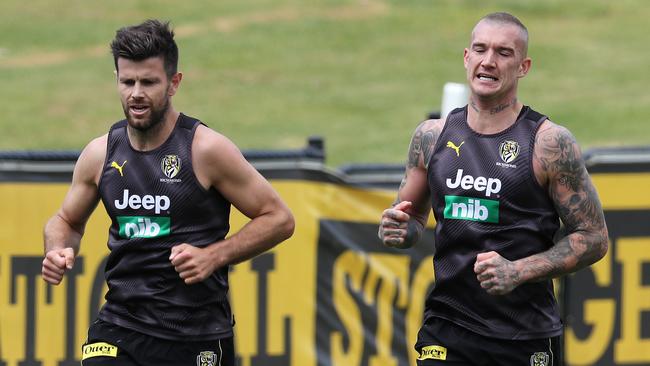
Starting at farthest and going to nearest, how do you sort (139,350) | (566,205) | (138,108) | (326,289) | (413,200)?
(326,289) < (413,200) < (139,350) < (138,108) < (566,205)

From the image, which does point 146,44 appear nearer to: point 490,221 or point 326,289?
point 490,221

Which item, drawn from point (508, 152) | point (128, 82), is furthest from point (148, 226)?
point (508, 152)

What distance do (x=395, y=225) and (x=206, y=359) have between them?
1.11 metres

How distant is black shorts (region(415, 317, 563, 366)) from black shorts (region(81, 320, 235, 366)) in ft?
3.42

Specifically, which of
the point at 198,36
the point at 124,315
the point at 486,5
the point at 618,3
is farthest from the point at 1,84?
the point at 124,315

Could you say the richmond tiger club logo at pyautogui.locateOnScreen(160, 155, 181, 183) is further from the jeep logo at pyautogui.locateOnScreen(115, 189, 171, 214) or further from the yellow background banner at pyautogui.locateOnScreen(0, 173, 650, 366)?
the yellow background banner at pyautogui.locateOnScreen(0, 173, 650, 366)

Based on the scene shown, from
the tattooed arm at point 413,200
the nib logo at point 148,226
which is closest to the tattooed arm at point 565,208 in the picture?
the tattooed arm at point 413,200

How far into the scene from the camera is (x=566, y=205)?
5945 mm

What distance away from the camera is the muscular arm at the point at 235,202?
240 inches

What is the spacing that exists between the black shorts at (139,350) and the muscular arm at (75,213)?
37cm

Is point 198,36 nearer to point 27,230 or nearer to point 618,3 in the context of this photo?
point 618,3

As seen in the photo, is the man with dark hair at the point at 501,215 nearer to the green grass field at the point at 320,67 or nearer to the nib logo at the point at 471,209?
the nib logo at the point at 471,209

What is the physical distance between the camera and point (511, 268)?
5801mm

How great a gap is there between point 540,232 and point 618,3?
27116mm
